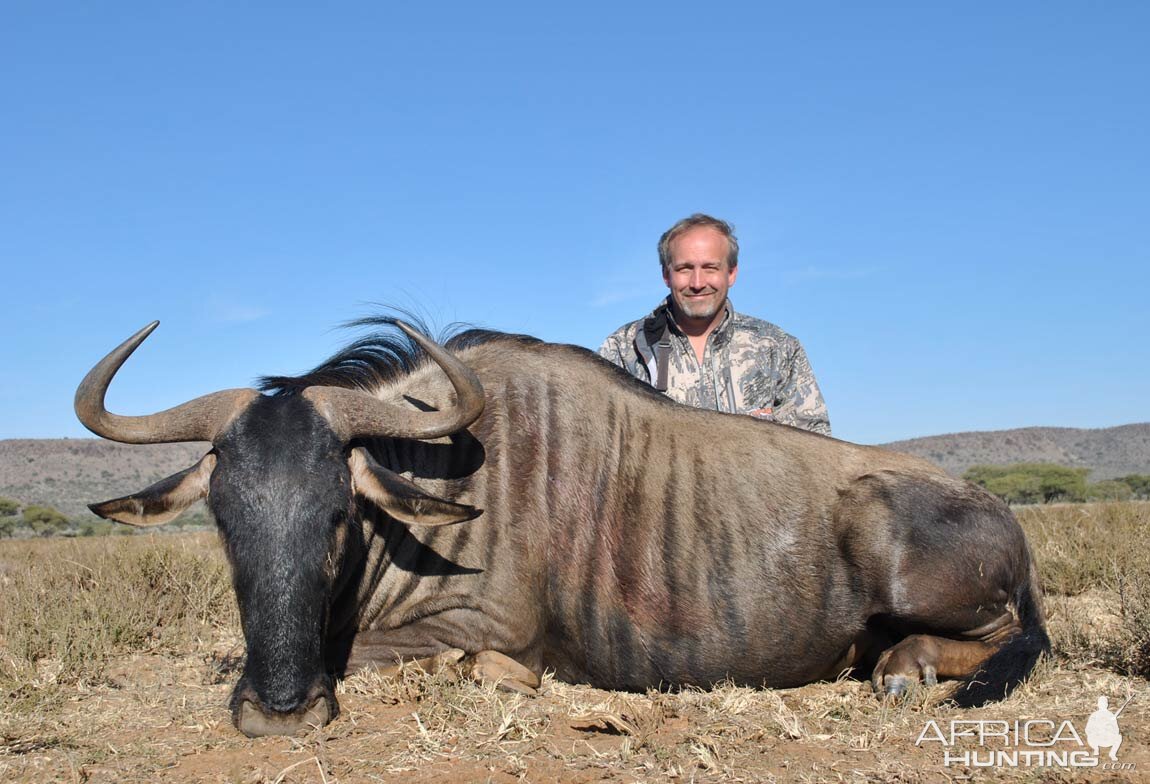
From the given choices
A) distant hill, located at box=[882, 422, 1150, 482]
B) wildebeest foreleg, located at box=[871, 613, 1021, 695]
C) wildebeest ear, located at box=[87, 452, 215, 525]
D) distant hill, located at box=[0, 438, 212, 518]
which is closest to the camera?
wildebeest ear, located at box=[87, 452, 215, 525]

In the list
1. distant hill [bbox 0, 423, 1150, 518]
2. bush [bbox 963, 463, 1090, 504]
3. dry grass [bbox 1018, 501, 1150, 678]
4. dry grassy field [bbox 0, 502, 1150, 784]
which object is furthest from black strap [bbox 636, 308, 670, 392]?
distant hill [bbox 0, 423, 1150, 518]

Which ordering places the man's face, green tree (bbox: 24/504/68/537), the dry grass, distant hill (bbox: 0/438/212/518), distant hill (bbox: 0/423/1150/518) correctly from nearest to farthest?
the dry grass, the man's face, green tree (bbox: 24/504/68/537), distant hill (bbox: 0/438/212/518), distant hill (bbox: 0/423/1150/518)

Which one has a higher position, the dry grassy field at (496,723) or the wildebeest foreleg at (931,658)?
the wildebeest foreleg at (931,658)

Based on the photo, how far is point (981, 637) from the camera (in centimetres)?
437

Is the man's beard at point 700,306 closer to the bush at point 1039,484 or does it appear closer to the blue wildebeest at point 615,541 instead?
the blue wildebeest at point 615,541

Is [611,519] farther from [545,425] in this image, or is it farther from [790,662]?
[790,662]

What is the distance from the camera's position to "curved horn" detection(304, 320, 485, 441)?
3932 millimetres

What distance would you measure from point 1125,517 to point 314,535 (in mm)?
8586

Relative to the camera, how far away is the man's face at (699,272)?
255 inches

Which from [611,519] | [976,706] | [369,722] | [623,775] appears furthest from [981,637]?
[369,722]

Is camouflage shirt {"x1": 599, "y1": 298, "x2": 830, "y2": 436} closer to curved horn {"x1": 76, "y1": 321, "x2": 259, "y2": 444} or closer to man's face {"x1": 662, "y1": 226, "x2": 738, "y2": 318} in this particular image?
man's face {"x1": 662, "y1": 226, "x2": 738, "y2": 318}

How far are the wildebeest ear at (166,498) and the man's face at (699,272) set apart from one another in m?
3.57

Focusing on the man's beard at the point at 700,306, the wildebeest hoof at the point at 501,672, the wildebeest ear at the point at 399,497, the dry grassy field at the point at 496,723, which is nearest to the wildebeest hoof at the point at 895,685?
the dry grassy field at the point at 496,723

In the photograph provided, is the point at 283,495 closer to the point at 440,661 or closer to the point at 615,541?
the point at 440,661
